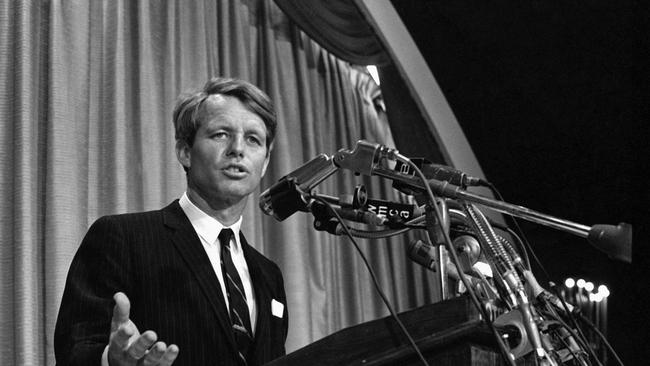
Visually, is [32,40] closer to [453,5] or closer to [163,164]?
[163,164]

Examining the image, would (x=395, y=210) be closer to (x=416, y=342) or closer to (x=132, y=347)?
(x=416, y=342)

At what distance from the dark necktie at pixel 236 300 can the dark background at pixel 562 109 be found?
3.51 m

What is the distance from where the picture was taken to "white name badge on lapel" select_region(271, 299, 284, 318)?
216 centimetres

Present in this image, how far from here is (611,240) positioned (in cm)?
142

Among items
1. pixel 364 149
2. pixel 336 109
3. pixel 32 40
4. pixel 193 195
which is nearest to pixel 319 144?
pixel 336 109

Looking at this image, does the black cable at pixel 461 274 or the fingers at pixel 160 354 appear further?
the fingers at pixel 160 354

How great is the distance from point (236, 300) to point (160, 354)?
628 mm

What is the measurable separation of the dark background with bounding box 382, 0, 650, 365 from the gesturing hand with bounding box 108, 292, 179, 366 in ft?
13.8

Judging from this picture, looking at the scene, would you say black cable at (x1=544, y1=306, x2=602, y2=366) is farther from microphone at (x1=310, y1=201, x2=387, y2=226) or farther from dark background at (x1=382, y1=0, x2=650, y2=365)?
dark background at (x1=382, y1=0, x2=650, y2=365)

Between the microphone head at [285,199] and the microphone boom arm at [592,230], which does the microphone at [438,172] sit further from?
the microphone head at [285,199]

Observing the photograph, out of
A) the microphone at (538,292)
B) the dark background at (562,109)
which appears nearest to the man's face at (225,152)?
the microphone at (538,292)

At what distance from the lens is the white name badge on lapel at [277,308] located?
216 centimetres

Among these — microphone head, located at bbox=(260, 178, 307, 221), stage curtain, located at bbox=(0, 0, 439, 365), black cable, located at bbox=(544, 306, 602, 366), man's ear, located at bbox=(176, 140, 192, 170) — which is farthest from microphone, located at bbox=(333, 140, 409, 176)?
stage curtain, located at bbox=(0, 0, 439, 365)

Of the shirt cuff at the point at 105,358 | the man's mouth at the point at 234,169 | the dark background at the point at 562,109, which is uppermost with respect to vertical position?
the dark background at the point at 562,109
